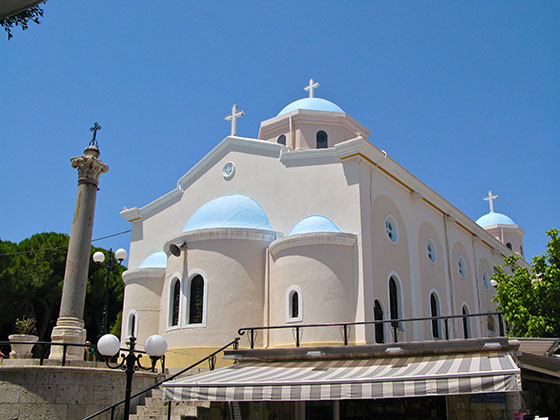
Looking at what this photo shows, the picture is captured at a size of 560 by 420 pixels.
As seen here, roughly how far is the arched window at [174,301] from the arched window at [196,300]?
540 mm

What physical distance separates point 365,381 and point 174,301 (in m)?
9.27

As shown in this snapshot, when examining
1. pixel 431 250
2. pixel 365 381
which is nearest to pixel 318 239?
pixel 365 381

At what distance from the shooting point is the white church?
16.7 metres

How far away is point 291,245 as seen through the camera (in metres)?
17.0

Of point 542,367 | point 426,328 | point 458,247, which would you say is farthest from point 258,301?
point 458,247

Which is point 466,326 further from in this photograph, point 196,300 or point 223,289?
point 196,300

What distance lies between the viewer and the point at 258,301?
56.9ft

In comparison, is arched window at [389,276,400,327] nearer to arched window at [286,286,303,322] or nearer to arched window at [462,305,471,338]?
arched window at [286,286,303,322]

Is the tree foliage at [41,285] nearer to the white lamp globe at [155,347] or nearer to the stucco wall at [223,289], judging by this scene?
the stucco wall at [223,289]

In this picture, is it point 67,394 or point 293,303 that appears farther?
point 293,303

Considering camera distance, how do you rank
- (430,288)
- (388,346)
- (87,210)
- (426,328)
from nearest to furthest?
1. (388,346)
2. (87,210)
3. (426,328)
4. (430,288)

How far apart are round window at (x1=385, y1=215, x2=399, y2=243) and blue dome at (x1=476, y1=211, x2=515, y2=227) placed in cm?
2170

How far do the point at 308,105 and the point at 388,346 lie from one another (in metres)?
13.8

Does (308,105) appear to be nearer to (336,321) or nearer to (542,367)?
(336,321)
